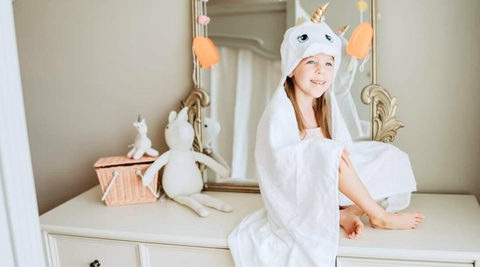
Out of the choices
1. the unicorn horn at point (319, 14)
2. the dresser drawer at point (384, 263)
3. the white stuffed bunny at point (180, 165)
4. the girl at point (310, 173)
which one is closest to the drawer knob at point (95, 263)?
the white stuffed bunny at point (180, 165)

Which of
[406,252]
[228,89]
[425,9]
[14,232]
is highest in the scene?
[425,9]

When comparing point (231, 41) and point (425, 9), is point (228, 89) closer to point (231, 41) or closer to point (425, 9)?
point (231, 41)

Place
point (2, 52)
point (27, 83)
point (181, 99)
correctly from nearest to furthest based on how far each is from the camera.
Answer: point (2, 52), point (181, 99), point (27, 83)

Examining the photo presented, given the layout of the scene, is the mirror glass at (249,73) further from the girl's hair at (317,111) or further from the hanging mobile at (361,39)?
the girl's hair at (317,111)

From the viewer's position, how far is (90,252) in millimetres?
1284

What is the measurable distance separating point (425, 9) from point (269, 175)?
2.60 feet

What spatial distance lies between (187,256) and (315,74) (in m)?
0.67

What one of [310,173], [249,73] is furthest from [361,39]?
[310,173]

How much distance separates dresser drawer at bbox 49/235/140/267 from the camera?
124 centimetres

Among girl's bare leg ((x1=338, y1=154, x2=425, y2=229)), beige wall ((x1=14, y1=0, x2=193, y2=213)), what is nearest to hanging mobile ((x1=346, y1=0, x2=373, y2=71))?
girl's bare leg ((x1=338, y1=154, x2=425, y2=229))

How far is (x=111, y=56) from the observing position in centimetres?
164

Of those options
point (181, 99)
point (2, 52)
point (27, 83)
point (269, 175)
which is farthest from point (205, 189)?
point (2, 52)

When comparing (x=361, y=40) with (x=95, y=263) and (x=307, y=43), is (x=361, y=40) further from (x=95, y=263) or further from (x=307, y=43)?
(x=95, y=263)

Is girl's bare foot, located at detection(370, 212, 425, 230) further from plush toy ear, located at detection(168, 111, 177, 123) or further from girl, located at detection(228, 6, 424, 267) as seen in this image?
plush toy ear, located at detection(168, 111, 177, 123)
